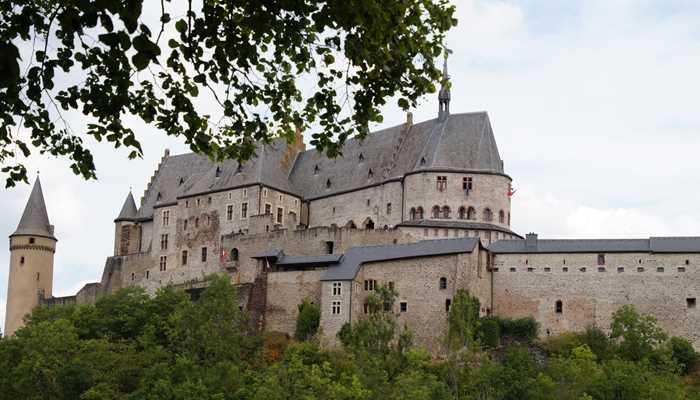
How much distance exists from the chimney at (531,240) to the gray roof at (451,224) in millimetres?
6957

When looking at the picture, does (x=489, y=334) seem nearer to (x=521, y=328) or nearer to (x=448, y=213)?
(x=521, y=328)

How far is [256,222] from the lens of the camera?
7506cm

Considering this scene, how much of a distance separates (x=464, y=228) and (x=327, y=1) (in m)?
58.5

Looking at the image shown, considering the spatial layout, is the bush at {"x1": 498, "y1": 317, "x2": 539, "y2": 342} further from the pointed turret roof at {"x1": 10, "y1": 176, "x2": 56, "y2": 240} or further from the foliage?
the pointed turret roof at {"x1": 10, "y1": 176, "x2": 56, "y2": 240}

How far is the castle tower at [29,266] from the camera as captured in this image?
85938 millimetres

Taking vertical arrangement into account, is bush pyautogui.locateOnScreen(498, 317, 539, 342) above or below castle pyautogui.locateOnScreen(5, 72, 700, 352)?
below

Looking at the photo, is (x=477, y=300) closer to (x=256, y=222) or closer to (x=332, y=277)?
(x=332, y=277)

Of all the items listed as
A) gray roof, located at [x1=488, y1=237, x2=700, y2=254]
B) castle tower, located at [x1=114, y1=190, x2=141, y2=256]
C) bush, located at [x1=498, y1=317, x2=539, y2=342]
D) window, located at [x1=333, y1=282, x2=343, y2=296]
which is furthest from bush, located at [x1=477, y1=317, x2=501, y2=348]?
castle tower, located at [x1=114, y1=190, x2=141, y2=256]

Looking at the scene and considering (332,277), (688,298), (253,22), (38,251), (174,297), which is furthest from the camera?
(38,251)

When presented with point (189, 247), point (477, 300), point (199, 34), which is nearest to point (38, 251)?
point (189, 247)

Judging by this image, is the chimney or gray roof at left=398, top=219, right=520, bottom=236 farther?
gray roof at left=398, top=219, right=520, bottom=236

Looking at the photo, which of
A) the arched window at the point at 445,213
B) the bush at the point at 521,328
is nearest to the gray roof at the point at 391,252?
the bush at the point at 521,328

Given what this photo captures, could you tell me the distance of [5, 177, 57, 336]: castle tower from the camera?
85.9 m

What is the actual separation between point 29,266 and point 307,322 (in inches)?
1281
